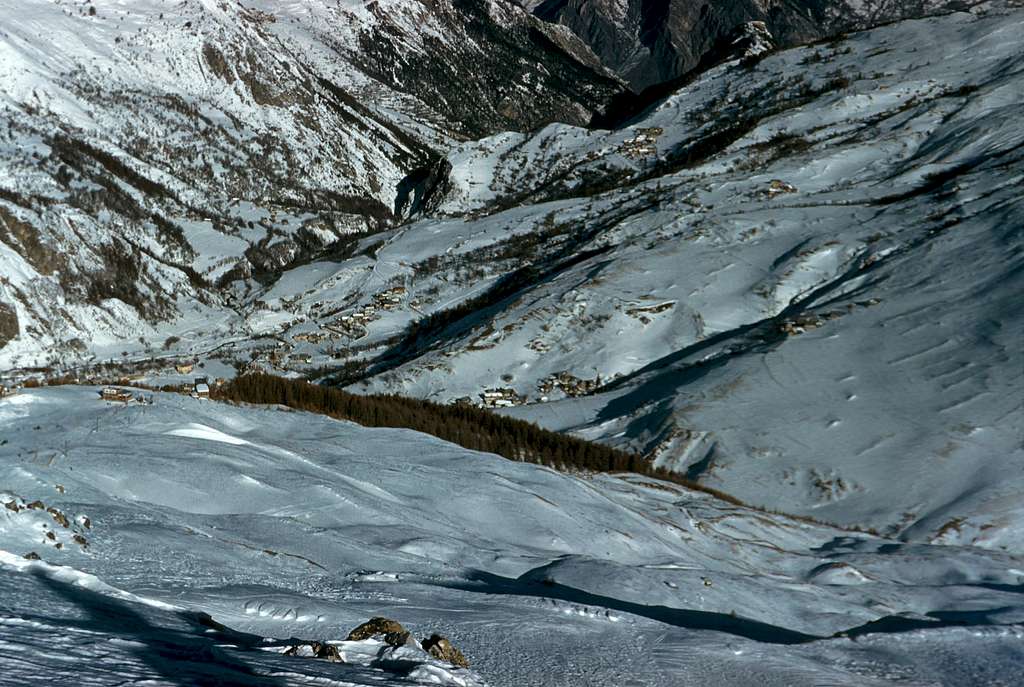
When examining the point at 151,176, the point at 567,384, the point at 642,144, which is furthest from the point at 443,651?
the point at 151,176

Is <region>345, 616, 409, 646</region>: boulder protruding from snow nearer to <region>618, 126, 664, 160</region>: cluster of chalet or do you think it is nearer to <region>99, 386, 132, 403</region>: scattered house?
<region>99, 386, 132, 403</region>: scattered house

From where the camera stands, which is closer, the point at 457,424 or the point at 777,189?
the point at 457,424

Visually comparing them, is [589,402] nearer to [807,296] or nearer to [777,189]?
[807,296]

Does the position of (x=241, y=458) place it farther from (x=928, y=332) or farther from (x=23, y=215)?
(x=23, y=215)

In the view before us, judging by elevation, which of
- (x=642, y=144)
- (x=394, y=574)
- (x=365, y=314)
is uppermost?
(x=642, y=144)

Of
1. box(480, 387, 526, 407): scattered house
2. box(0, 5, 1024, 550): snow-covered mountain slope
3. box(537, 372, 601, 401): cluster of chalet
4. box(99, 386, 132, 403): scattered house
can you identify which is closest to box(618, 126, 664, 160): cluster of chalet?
box(0, 5, 1024, 550): snow-covered mountain slope
